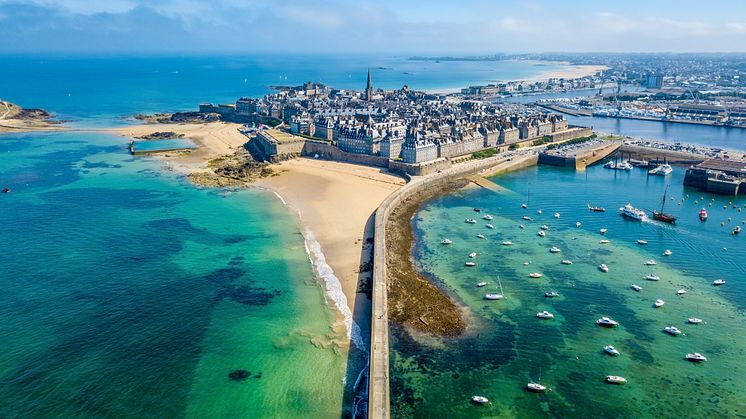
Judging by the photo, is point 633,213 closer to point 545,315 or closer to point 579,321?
point 579,321

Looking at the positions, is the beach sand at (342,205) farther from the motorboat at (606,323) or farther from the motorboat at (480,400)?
the motorboat at (606,323)

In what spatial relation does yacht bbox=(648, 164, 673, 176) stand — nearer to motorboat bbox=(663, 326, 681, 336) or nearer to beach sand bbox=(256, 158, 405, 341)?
beach sand bbox=(256, 158, 405, 341)

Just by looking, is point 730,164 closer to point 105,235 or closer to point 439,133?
point 439,133

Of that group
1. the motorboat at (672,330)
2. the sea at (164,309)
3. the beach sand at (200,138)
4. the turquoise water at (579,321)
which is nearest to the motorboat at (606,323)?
the turquoise water at (579,321)

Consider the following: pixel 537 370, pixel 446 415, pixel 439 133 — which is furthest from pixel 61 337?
pixel 439 133

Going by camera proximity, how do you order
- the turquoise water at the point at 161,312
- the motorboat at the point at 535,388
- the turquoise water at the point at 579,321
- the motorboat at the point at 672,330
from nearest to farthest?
the turquoise water at the point at 161,312 < the turquoise water at the point at 579,321 < the motorboat at the point at 535,388 < the motorboat at the point at 672,330

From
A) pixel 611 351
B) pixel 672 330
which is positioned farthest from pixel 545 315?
pixel 672 330
